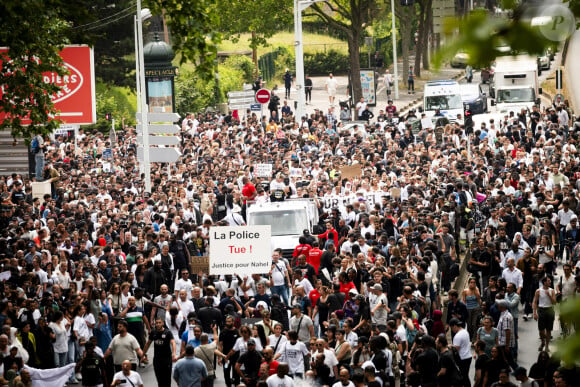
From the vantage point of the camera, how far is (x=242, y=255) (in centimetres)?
1756

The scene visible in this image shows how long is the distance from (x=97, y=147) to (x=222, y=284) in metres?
24.7

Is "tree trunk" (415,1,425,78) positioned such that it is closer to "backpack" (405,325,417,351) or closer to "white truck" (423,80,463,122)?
"white truck" (423,80,463,122)

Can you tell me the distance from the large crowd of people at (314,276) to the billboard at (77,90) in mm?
2364

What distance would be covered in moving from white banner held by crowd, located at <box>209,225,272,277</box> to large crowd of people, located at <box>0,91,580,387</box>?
219 millimetres

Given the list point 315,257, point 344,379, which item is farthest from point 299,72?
point 344,379

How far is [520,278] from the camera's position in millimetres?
17734

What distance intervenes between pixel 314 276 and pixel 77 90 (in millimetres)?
16302

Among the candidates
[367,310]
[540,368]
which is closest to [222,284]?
[367,310]

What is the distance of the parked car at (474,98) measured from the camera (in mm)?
49938

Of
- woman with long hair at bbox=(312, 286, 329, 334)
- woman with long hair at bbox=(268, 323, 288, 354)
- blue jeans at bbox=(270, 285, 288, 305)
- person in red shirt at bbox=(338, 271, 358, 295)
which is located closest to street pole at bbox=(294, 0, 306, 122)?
blue jeans at bbox=(270, 285, 288, 305)

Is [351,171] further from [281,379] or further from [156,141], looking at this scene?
[281,379]

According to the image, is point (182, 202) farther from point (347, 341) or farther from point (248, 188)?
point (347, 341)

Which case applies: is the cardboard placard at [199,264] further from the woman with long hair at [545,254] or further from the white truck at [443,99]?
the white truck at [443,99]

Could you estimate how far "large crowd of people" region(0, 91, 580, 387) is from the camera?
544 inches
